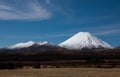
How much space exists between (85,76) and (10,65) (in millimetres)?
51952

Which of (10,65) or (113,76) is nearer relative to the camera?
(113,76)

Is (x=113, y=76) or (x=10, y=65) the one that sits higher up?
(x=10, y=65)

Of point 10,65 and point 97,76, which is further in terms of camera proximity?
point 10,65

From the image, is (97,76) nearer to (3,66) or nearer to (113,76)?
(113,76)

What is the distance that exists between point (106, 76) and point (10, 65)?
5339cm

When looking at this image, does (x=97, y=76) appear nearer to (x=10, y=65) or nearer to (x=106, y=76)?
(x=106, y=76)

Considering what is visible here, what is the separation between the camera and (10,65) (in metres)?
98.1

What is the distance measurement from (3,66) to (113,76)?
54627 mm

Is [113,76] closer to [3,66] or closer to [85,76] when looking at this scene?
[85,76]

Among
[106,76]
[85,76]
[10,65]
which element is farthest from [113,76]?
[10,65]

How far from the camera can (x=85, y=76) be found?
167ft

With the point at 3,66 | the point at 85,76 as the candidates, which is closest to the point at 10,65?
the point at 3,66

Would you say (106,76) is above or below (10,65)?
below

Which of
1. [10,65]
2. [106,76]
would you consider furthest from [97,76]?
[10,65]
